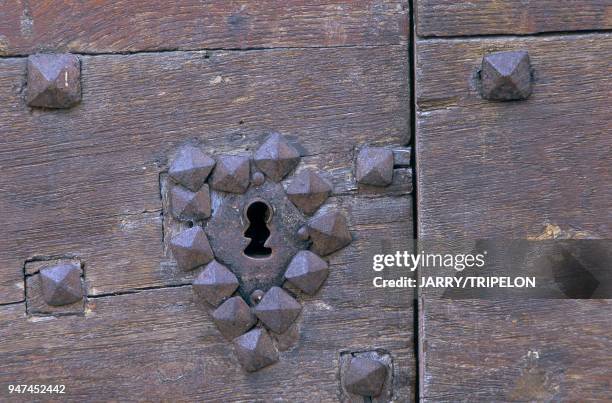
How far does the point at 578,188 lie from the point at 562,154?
6 centimetres

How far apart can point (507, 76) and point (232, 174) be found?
496 millimetres

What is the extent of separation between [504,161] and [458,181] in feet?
0.28

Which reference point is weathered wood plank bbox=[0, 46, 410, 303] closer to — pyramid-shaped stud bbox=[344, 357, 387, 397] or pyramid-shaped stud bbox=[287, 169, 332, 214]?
pyramid-shaped stud bbox=[287, 169, 332, 214]

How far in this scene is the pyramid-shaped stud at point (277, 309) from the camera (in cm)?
129

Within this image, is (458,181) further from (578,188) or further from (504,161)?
(578,188)

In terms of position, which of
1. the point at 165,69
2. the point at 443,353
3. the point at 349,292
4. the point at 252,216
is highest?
the point at 165,69

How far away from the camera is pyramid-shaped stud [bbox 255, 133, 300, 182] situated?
4.27ft

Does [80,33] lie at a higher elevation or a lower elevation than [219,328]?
higher

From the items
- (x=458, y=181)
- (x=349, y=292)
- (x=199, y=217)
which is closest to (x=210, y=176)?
(x=199, y=217)

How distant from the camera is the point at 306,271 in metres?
1.29

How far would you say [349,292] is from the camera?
1325 mm

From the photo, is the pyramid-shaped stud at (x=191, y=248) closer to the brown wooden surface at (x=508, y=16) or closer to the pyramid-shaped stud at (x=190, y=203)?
the pyramid-shaped stud at (x=190, y=203)

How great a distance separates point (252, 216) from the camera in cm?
133

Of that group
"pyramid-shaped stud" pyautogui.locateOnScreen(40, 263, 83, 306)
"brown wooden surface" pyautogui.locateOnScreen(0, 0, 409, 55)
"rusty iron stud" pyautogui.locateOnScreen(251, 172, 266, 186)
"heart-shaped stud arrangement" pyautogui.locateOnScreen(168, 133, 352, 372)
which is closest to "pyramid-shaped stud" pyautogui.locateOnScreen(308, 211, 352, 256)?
"heart-shaped stud arrangement" pyautogui.locateOnScreen(168, 133, 352, 372)
